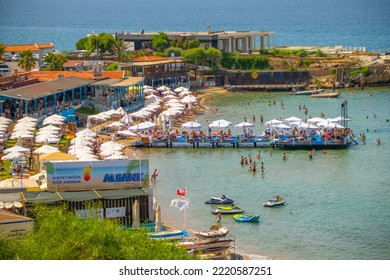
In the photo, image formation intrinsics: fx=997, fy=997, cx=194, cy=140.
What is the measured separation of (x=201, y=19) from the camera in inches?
5546

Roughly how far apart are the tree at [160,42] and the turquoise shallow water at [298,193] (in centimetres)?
2131

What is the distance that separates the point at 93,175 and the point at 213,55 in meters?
43.1

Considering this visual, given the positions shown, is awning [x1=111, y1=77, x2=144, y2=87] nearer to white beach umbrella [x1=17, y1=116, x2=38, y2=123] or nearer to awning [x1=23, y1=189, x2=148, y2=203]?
white beach umbrella [x1=17, y1=116, x2=38, y2=123]

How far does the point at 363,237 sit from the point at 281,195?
601cm

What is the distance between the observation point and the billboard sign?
23.1 metres

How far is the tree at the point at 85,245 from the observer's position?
13875 millimetres

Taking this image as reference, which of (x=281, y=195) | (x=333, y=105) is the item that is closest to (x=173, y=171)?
(x=281, y=195)

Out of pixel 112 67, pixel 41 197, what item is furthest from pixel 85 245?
pixel 112 67

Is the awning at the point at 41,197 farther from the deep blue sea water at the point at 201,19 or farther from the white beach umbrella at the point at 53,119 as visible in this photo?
the deep blue sea water at the point at 201,19

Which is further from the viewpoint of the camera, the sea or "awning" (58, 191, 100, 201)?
the sea

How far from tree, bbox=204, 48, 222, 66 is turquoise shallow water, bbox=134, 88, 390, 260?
18377 millimetres

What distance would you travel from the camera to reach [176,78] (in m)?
61.0

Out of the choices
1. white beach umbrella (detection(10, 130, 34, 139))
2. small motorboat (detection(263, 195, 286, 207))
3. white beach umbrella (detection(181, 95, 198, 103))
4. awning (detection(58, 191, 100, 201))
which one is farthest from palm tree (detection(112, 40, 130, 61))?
awning (detection(58, 191, 100, 201))
